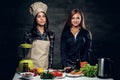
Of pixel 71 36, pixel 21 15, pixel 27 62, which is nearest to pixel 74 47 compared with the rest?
pixel 71 36

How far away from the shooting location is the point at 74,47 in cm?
504

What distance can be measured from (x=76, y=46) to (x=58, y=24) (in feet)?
3.84

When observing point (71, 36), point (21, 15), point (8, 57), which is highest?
point (21, 15)

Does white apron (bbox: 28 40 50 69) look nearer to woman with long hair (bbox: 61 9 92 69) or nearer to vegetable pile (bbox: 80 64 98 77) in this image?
woman with long hair (bbox: 61 9 92 69)

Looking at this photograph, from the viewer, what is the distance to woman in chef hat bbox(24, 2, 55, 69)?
195 inches

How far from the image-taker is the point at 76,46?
504 centimetres

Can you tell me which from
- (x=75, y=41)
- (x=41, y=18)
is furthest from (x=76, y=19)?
(x=41, y=18)

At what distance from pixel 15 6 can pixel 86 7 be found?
134 cm

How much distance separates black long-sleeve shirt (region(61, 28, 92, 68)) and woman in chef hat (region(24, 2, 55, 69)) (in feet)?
0.70

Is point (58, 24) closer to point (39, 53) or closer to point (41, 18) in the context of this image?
point (41, 18)

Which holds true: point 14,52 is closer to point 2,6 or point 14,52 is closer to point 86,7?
point 2,6

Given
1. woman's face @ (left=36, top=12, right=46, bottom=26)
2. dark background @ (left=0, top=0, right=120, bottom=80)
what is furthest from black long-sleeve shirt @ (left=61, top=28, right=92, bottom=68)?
dark background @ (left=0, top=0, right=120, bottom=80)

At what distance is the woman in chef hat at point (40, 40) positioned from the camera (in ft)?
16.2

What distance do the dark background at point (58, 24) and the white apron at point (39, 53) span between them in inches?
43.8
